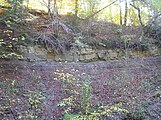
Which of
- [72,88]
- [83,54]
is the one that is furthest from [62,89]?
[83,54]

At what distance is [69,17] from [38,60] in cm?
388

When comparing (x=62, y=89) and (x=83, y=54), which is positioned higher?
(x=83, y=54)

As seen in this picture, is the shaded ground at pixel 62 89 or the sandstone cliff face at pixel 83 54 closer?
the shaded ground at pixel 62 89

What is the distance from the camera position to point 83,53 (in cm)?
1112

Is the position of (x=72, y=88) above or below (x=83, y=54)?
below

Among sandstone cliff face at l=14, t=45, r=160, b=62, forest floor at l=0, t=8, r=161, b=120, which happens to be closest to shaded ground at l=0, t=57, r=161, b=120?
forest floor at l=0, t=8, r=161, b=120

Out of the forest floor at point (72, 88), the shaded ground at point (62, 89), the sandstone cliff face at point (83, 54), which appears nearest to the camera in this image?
the shaded ground at point (62, 89)

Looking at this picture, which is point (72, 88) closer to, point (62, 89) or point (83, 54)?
point (62, 89)

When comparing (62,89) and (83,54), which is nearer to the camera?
(62,89)

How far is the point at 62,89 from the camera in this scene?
805 cm

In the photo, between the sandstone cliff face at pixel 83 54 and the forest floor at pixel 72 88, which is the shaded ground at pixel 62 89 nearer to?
the forest floor at pixel 72 88

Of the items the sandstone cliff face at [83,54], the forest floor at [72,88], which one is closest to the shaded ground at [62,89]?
the forest floor at [72,88]

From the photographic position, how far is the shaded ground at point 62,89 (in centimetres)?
641

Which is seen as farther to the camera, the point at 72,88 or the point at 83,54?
the point at 83,54
